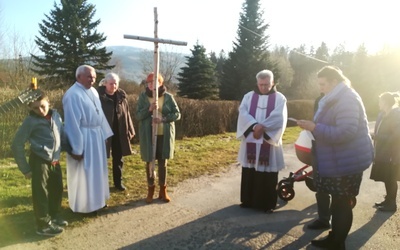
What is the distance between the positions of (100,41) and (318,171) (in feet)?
107

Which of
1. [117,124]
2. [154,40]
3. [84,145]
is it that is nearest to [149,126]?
[117,124]

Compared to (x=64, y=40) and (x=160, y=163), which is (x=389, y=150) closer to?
(x=160, y=163)

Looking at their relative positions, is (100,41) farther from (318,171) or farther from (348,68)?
(318,171)

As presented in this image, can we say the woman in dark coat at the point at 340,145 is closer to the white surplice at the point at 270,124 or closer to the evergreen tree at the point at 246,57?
the white surplice at the point at 270,124

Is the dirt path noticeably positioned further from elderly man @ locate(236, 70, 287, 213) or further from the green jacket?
the green jacket

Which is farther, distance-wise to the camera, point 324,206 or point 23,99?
point 324,206

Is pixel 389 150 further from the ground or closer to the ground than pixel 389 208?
further from the ground

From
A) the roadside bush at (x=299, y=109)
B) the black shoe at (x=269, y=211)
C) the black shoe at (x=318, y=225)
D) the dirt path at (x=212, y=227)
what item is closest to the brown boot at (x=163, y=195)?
the dirt path at (x=212, y=227)

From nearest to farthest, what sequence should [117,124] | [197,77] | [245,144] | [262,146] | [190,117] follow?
[262,146]
[245,144]
[117,124]
[190,117]
[197,77]

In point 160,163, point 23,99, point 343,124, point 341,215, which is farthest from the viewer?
point 160,163

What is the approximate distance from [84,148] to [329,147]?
326 cm

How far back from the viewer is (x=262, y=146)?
5.46 meters

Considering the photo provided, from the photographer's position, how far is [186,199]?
605 cm

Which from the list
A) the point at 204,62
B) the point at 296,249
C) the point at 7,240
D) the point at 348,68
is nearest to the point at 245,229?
the point at 296,249
